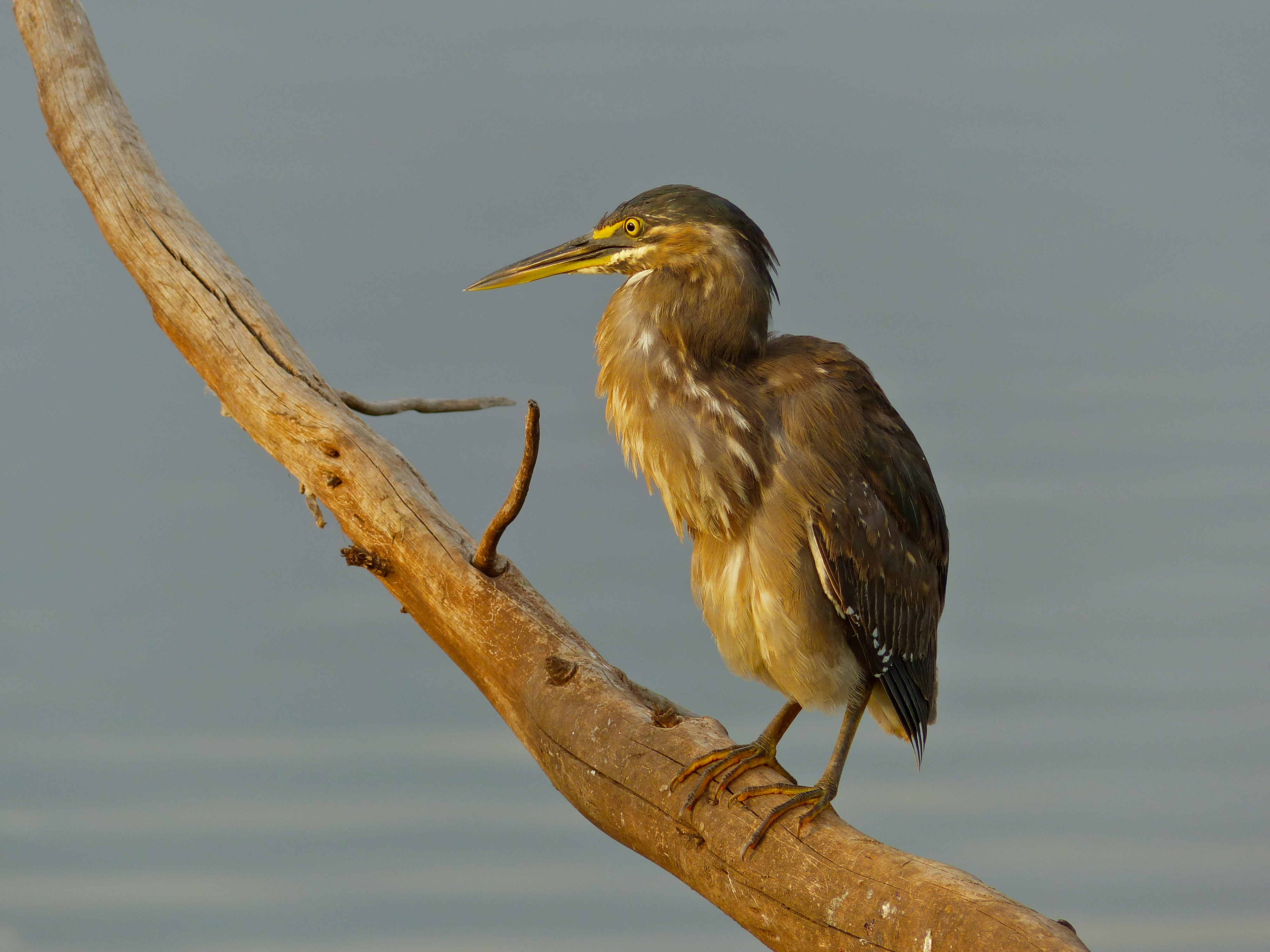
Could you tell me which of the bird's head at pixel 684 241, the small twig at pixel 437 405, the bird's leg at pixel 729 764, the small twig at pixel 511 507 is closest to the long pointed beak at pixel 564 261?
the bird's head at pixel 684 241

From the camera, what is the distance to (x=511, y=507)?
3490 mm

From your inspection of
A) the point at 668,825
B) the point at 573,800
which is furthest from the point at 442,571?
the point at 668,825

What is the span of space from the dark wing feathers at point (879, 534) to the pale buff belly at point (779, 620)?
6 centimetres

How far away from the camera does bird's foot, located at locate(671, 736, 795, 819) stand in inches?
136

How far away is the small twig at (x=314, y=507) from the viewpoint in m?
4.27

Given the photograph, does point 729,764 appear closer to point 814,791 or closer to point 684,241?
point 814,791

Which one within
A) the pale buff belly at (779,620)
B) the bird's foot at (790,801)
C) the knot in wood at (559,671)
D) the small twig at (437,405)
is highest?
the small twig at (437,405)

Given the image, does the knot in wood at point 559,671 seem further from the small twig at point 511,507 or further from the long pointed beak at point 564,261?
the long pointed beak at point 564,261

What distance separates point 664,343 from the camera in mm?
3447

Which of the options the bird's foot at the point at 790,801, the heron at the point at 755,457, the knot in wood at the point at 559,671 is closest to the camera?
the bird's foot at the point at 790,801

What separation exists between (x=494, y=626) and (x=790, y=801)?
1.15 metres

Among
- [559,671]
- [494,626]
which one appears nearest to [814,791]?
[559,671]

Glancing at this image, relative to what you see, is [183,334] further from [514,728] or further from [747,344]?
[747,344]

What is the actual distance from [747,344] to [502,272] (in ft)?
2.81
